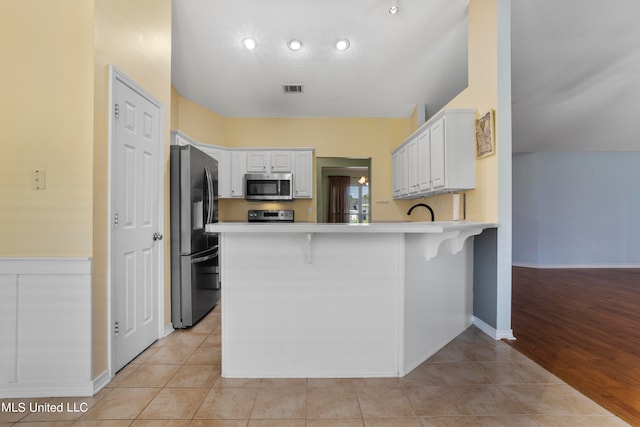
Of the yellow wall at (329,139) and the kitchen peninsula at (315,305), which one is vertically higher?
the yellow wall at (329,139)

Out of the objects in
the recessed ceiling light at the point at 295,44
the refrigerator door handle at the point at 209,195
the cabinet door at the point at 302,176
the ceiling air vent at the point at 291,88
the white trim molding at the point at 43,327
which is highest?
the recessed ceiling light at the point at 295,44

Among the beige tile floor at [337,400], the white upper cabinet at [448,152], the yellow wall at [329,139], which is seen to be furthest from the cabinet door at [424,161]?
the beige tile floor at [337,400]

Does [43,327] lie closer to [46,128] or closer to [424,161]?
[46,128]

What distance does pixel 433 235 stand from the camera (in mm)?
2070

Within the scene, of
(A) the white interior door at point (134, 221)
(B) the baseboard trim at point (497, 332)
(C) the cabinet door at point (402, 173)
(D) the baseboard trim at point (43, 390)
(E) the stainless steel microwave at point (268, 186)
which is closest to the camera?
(D) the baseboard trim at point (43, 390)

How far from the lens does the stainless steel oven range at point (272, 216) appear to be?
16.5ft

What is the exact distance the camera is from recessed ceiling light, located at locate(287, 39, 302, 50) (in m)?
3.77

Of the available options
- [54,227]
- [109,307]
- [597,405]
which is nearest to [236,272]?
[109,307]

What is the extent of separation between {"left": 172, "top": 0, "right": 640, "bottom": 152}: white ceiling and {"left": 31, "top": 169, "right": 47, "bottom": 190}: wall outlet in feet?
8.11

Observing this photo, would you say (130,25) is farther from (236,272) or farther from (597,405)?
(597,405)

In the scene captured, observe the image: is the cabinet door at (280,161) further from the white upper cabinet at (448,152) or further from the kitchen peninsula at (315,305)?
the kitchen peninsula at (315,305)

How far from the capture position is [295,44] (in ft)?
12.4

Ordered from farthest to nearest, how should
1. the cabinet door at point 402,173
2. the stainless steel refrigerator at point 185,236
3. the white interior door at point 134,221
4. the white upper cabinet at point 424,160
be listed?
the cabinet door at point 402,173, the white upper cabinet at point 424,160, the stainless steel refrigerator at point 185,236, the white interior door at point 134,221

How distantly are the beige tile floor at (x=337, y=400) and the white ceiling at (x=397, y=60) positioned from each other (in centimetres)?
335
